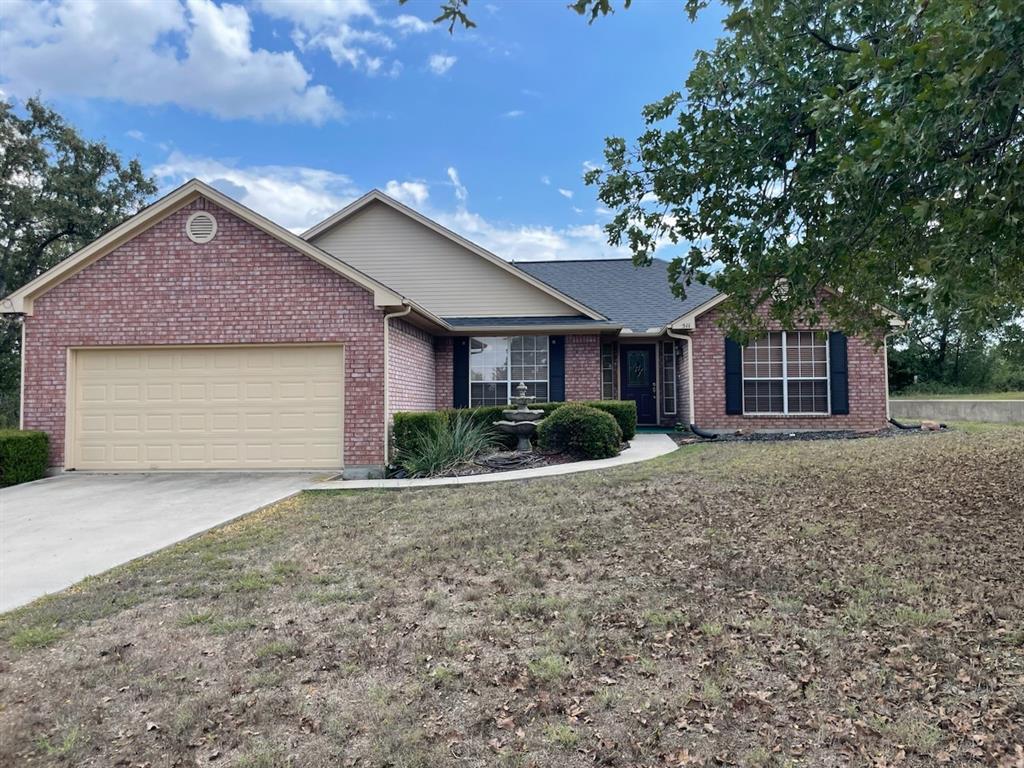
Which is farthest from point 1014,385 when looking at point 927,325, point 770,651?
point 770,651

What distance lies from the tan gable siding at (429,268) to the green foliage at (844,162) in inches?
307

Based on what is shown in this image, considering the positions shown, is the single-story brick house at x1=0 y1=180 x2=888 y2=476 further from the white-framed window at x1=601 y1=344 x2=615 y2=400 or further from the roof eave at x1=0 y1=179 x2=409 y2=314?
the white-framed window at x1=601 y1=344 x2=615 y2=400

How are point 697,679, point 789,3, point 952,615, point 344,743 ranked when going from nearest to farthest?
1. point 344,743
2. point 697,679
3. point 952,615
4. point 789,3

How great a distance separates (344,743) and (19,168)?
31.5m

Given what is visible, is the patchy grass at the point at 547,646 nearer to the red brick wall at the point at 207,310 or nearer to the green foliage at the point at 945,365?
the red brick wall at the point at 207,310

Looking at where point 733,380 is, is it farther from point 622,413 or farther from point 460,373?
point 460,373

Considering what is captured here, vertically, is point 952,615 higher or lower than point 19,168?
lower

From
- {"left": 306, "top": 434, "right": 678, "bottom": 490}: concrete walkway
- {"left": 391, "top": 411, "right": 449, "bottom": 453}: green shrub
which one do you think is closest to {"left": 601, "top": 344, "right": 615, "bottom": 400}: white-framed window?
{"left": 306, "top": 434, "right": 678, "bottom": 490}: concrete walkway

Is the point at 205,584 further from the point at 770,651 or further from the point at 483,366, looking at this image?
the point at 483,366

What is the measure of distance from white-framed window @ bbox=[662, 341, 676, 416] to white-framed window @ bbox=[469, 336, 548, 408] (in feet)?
12.1

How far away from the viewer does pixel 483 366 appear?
1462 cm

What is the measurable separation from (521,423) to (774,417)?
21.7 feet

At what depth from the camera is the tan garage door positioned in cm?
1050

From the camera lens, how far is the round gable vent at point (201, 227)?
10.5 metres
